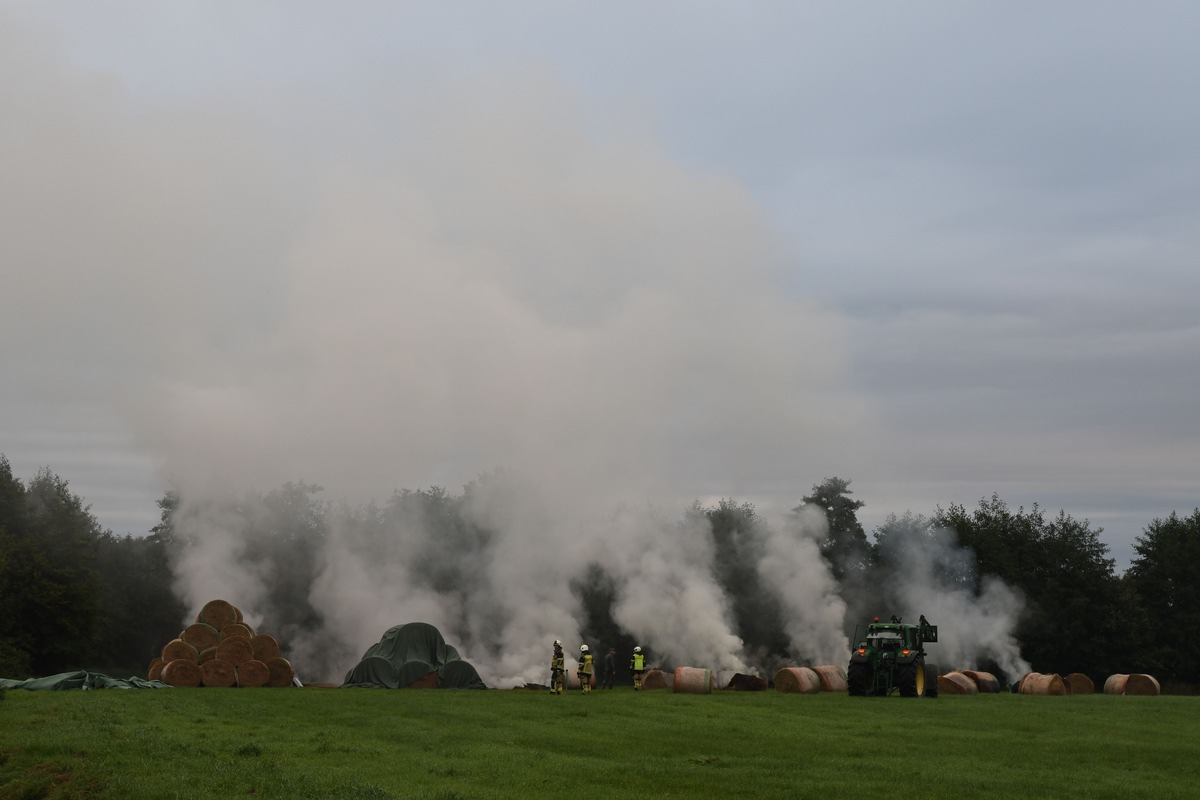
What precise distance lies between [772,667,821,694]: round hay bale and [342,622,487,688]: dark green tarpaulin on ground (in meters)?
10.7

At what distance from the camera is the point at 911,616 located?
209 feet

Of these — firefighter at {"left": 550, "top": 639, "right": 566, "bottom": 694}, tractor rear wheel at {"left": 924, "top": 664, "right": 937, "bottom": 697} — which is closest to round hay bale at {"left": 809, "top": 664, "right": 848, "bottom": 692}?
tractor rear wheel at {"left": 924, "top": 664, "right": 937, "bottom": 697}

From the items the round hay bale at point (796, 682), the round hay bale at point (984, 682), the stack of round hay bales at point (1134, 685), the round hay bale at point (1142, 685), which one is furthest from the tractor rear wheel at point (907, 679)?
the round hay bale at point (1142, 685)

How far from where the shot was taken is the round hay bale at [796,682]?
126 feet

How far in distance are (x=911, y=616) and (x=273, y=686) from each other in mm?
37123

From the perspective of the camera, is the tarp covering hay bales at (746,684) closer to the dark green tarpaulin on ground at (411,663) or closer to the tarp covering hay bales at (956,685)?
the tarp covering hay bales at (956,685)

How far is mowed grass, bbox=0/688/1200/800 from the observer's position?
14.9 m

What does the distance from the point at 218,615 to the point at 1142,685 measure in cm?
3578

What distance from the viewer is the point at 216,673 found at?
39.0 metres

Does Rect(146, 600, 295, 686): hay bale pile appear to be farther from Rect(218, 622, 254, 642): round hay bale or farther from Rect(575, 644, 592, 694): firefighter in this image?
Rect(575, 644, 592, 694): firefighter

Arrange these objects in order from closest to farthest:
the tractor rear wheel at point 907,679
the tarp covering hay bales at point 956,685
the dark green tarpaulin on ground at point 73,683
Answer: the dark green tarpaulin on ground at point 73,683 < the tractor rear wheel at point 907,679 < the tarp covering hay bales at point 956,685

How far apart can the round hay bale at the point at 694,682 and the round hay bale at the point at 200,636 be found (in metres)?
16.3

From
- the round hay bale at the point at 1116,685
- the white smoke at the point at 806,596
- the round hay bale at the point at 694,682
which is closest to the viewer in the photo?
the round hay bale at the point at 694,682

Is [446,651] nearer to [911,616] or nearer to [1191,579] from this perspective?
[911,616]
